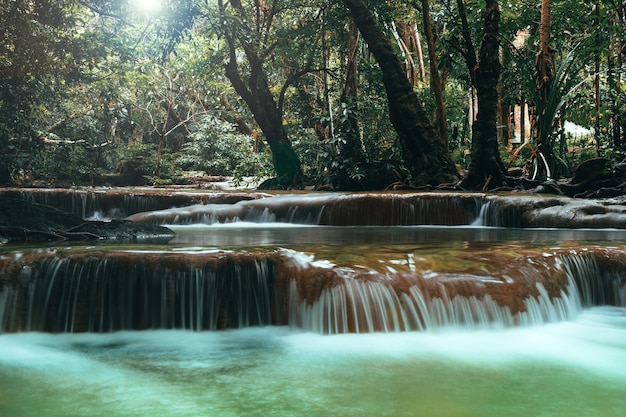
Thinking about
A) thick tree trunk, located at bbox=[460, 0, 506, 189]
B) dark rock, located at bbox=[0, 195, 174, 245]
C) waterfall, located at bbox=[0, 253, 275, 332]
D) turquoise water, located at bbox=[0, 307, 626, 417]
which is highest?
thick tree trunk, located at bbox=[460, 0, 506, 189]

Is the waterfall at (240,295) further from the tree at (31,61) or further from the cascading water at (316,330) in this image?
the tree at (31,61)

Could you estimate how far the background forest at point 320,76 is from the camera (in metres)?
12.2

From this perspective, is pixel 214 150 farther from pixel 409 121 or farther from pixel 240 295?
Result: pixel 240 295

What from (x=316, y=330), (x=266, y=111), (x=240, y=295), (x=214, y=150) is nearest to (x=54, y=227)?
(x=240, y=295)

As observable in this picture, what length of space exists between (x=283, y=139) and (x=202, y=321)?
1293cm

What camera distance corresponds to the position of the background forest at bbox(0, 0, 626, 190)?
40.1ft

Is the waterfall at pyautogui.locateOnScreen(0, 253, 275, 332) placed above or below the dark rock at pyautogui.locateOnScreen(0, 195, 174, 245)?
below

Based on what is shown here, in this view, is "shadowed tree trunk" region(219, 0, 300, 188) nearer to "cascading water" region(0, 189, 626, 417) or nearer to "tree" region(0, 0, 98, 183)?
"tree" region(0, 0, 98, 183)

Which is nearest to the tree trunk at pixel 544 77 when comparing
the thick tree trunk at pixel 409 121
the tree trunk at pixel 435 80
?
the thick tree trunk at pixel 409 121

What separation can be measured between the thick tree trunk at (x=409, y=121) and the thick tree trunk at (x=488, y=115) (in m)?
1.12

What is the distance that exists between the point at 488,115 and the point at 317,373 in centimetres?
894

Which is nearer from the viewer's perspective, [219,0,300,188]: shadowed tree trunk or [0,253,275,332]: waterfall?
[0,253,275,332]: waterfall

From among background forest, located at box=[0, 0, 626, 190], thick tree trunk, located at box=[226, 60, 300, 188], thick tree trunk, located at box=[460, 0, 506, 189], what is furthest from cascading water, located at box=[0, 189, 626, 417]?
thick tree trunk, located at box=[226, 60, 300, 188]

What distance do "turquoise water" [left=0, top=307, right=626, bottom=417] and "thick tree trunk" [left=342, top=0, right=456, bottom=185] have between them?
811cm
